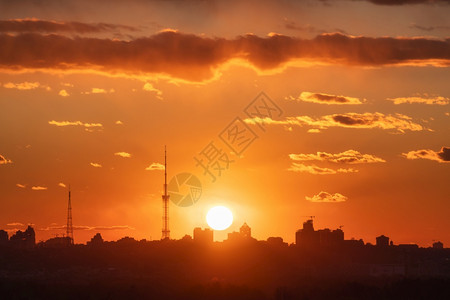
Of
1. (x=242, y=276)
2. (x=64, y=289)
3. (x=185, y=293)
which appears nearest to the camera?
(x=185, y=293)

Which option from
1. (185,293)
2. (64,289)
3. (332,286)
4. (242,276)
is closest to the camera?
(185,293)

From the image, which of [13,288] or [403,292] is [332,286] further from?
[13,288]

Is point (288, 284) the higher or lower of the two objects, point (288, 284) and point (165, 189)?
the lower

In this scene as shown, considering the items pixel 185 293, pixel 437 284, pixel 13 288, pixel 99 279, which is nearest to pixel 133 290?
pixel 185 293

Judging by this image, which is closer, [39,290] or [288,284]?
[39,290]

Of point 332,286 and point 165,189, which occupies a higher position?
point 165,189

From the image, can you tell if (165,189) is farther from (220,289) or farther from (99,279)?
(220,289)

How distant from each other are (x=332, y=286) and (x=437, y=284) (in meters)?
17.5

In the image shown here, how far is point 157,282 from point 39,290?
82.1 feet

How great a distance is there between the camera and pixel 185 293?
15250 centimetres

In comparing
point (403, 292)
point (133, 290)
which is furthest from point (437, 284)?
point (133, 290)

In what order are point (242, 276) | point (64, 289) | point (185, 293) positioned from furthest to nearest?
point (242, 276), point (64, 289), point (185, 293)

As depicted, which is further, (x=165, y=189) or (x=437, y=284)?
(x=165, y=189)

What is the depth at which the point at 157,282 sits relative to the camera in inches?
7028
